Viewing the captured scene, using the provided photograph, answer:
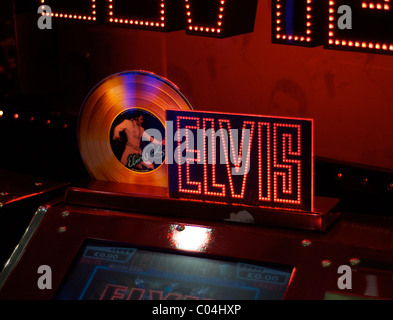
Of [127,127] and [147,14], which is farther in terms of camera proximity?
[127,127]

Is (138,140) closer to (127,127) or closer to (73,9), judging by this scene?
(127,127)

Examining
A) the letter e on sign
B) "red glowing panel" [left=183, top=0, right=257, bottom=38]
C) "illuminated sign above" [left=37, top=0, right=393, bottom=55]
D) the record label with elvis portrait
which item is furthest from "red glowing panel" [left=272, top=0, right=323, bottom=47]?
the letter e on sign

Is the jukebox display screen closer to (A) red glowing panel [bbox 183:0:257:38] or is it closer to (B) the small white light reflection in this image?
(B) the small white light reflection

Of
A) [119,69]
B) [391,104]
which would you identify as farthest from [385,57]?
[119,69]

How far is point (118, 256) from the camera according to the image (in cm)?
218

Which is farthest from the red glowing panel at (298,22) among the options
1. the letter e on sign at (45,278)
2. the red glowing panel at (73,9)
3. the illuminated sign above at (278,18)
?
the letter e on sign at (45,278)

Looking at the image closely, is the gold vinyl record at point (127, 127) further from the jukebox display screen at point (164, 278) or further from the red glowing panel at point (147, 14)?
the jukebox display screen at point (164, 278)

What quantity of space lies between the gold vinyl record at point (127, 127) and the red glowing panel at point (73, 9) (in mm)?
246

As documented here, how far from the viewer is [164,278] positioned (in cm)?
207

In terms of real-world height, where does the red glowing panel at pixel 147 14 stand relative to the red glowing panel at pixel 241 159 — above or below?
above

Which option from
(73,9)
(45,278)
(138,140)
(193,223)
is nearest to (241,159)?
(193,223)

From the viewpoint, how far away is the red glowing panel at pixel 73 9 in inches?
93.7

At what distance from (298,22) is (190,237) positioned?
78 cm
